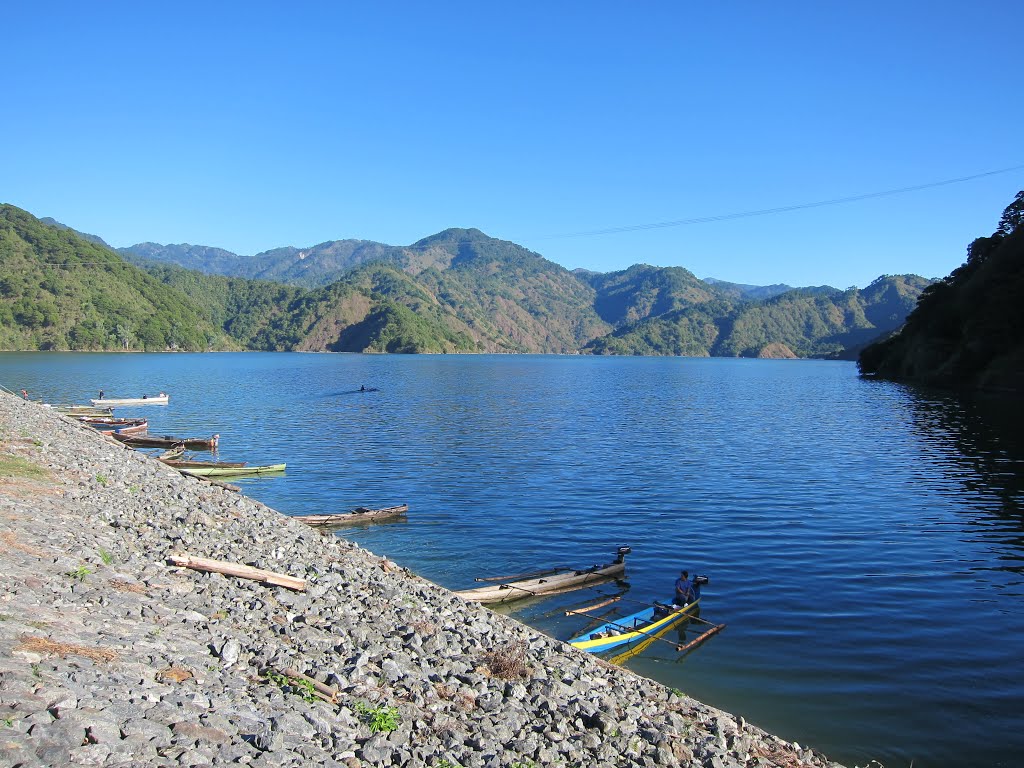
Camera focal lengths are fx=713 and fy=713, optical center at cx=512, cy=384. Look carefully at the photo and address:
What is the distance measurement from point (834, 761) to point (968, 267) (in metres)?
134

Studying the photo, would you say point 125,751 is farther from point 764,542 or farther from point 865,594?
point 764,542

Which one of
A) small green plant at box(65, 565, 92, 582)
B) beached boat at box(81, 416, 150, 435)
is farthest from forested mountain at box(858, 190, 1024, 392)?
small green plant at box(65, 565, 92, 582)

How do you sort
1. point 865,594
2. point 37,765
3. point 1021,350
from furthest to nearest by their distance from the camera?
point 1021,350 < point 865,594 < point 37,765

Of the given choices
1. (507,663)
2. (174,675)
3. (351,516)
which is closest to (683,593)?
(507,663)

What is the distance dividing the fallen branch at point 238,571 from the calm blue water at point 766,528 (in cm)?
710

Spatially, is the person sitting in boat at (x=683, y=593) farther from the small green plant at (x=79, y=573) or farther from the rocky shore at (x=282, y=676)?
the small green plant at (x=79, y=573)

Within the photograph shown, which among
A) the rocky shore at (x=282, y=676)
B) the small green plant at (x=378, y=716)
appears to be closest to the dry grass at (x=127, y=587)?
the rocky shore at (x=282, y=676)

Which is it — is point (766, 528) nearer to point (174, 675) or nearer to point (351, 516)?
point (351, 516)

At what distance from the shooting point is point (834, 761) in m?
13.0

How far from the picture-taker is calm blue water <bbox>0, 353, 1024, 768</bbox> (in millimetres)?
16016

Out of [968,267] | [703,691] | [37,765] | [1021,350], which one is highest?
[968,267]

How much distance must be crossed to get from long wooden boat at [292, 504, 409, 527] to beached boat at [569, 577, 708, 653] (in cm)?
1374

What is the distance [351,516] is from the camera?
29.6 metres

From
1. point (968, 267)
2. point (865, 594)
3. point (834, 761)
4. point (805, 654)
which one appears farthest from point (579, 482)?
point (968, 267)
